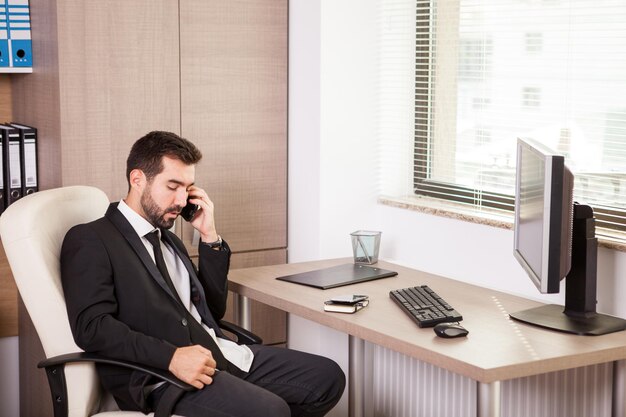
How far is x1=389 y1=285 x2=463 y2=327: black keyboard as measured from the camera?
2639mm

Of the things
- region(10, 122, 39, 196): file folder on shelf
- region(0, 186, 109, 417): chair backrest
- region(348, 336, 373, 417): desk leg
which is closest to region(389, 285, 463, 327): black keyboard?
region(348, 336, 373, 417): desk leg

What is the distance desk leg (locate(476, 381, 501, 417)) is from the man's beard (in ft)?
3.54

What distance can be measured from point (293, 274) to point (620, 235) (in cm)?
113

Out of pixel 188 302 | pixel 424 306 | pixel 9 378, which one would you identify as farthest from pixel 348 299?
pixel 9 378

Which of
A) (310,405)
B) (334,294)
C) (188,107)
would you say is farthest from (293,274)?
(188,107)

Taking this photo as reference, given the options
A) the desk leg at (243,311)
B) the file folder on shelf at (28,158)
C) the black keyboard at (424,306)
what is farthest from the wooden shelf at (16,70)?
the black keyboard at (424,306)

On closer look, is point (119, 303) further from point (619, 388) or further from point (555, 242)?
point (619, 388)

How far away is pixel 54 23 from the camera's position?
3.32 metres

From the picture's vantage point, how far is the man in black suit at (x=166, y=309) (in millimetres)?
2553

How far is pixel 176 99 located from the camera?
141 inches

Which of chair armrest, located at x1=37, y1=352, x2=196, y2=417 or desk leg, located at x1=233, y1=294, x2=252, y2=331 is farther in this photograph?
desk leg, located at x1=233, y1=294, x2=252, y2=331

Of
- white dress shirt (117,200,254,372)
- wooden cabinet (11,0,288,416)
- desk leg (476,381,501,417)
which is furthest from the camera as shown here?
wooden cabinet (11,0,288,416)

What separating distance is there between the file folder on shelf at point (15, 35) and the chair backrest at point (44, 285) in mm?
1069

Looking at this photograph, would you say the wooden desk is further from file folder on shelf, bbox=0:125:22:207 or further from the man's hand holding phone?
file folder on shelf, bbox=0:125:22:207
